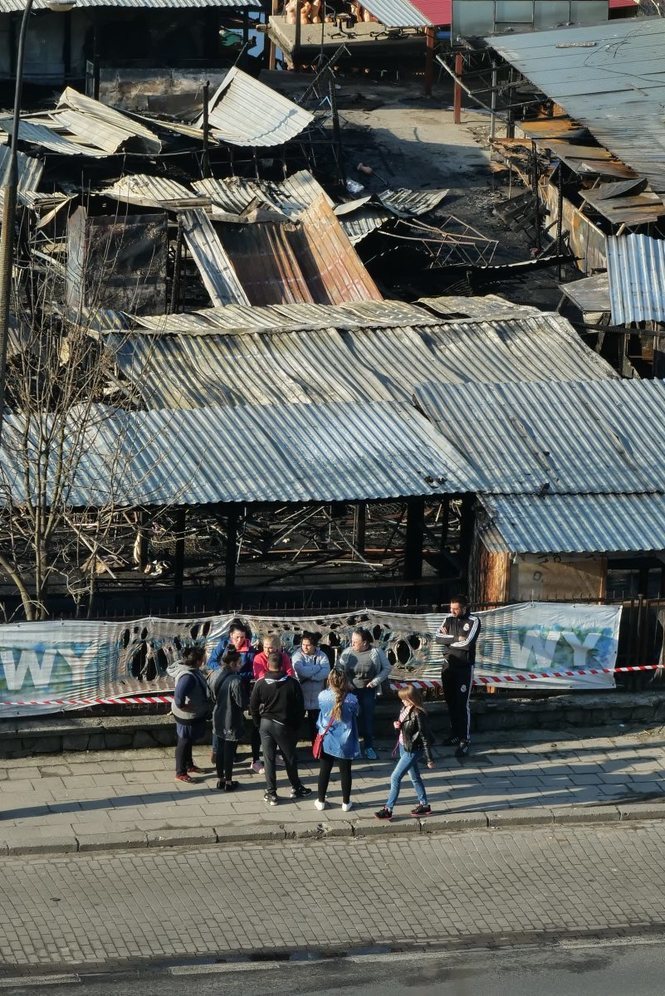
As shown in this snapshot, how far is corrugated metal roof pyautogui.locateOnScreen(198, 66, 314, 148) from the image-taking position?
33781 mm

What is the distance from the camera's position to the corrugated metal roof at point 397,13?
129ft

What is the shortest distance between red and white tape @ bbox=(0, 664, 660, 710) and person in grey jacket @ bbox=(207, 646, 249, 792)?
1055 millimetres

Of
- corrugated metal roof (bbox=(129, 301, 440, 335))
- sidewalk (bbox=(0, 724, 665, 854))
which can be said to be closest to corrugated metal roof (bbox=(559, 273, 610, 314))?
corrugated metal roof (bbox=(129, 301, 440, 335))

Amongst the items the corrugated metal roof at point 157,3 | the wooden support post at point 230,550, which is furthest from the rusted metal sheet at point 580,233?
the wooden support post at point 230,550

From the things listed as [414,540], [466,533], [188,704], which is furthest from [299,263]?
[188,704]

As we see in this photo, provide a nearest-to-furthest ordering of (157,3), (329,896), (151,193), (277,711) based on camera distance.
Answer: (329,896)
(277,711)
(151,193)
(157,3)

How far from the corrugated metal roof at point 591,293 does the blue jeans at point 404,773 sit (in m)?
11.4

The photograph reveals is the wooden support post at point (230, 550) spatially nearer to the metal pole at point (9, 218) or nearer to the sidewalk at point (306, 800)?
the sidewalk at point (306, 800)

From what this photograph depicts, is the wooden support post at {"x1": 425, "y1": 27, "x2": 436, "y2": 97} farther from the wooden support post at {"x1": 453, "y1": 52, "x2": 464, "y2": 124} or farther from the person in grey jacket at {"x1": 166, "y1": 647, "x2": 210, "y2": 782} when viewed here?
the person in grey jacket at {"x1": 166, "y1": 647, "x2": 210, "y2": 782}

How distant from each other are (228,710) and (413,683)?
2530 mm

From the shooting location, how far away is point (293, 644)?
17703 mm

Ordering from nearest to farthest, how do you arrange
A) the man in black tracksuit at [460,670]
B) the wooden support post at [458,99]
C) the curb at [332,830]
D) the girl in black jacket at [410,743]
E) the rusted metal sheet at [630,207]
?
the curb at [332,830], the girl in black jacket at [410,743], the man in black tracksuit at [460,670], the rusted metal sheet at [630,207], the wooden support post at [458,99]

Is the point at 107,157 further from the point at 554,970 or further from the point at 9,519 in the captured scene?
the point at 554,970

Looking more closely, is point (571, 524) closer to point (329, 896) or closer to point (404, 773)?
point (404, 773)
